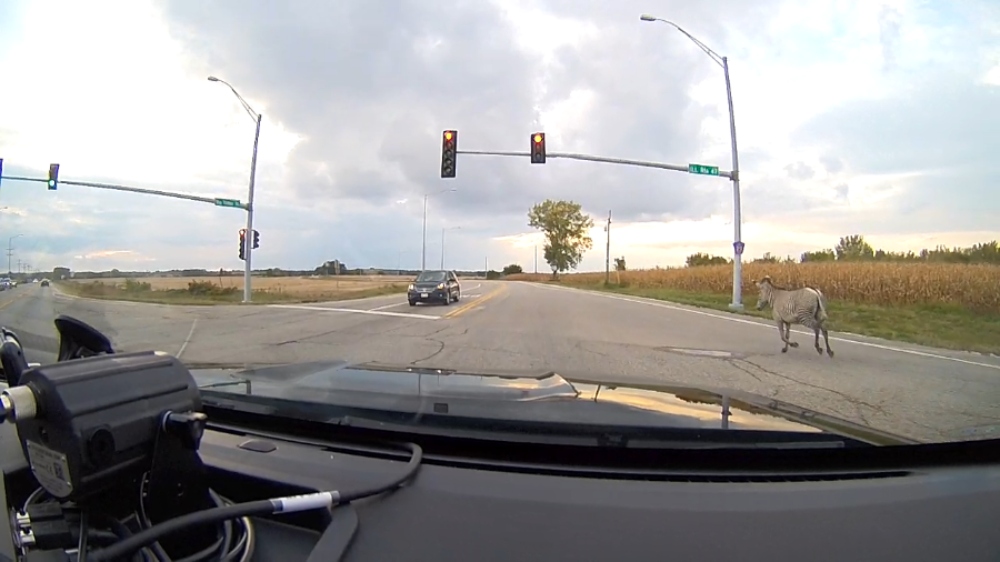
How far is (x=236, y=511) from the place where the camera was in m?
1.70

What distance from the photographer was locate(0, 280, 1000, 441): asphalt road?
18.0 feet

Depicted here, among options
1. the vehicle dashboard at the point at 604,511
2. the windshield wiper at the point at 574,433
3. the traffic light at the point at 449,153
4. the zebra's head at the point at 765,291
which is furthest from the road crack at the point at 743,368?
the traffic light at the point at 449,153

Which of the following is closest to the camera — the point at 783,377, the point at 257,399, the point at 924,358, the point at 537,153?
the point at 257,399

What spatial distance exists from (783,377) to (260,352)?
7445 millimetres

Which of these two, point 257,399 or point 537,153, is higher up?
point 537,153

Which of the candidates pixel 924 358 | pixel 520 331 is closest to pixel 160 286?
pixel 520 331

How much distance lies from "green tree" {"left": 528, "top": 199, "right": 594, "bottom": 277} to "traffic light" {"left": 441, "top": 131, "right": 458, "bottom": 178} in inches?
462

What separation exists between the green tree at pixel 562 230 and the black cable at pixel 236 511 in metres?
30.1

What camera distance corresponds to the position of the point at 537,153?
21438mm

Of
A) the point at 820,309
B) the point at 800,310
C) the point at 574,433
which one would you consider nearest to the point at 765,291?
the point at 800,310

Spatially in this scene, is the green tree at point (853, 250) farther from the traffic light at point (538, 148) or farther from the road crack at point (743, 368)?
the traffic light at point (538, 148)

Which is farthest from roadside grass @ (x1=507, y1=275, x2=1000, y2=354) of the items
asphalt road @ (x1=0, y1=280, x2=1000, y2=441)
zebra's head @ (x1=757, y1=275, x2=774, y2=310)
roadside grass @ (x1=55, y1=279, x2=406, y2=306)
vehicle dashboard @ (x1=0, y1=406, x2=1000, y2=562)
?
roadside grass @ (x1=55, y1=279, x2=406, y2=306)

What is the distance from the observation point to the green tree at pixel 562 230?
34.8 m

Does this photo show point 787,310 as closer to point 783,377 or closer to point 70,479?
point 783,377
